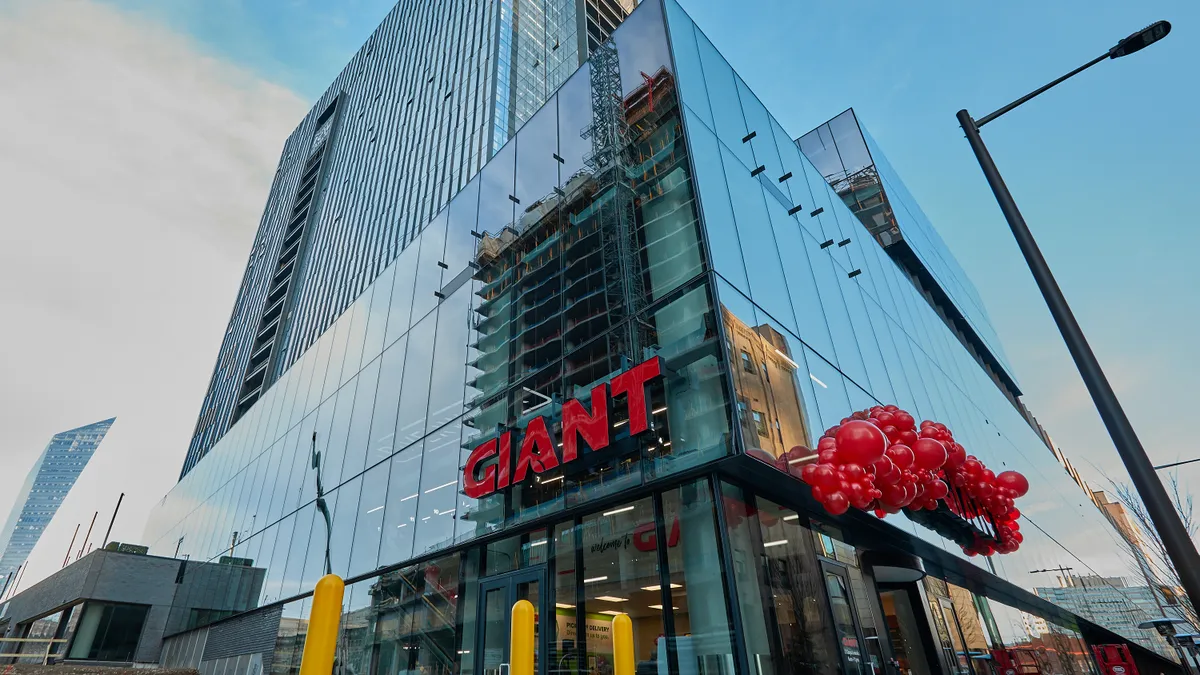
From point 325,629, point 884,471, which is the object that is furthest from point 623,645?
point 884,471

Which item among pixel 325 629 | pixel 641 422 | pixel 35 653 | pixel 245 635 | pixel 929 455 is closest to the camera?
pixel 325 629

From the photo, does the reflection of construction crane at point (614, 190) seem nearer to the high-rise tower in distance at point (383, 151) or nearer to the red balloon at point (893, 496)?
the red balloon at point (893, 496)

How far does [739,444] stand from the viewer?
8195mm

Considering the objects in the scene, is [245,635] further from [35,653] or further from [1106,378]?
[1106,378]

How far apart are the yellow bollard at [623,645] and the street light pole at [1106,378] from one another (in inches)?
123

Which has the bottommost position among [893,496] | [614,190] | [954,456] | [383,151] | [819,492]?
[819,492]

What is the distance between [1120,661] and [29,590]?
166 ft

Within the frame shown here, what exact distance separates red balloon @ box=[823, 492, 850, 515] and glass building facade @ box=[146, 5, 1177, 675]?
2.69 feet

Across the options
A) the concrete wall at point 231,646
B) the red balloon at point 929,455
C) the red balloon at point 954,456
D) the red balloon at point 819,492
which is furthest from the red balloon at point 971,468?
the concrete wall at point 231,646

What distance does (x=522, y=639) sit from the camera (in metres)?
2.53

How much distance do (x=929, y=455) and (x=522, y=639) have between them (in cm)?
954

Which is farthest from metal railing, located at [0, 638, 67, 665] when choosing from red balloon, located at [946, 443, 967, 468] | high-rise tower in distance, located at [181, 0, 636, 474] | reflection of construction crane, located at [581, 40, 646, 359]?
high-rise tower in distance, located at [181, 0, 636, 474]

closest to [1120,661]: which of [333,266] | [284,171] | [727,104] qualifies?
[727,104]

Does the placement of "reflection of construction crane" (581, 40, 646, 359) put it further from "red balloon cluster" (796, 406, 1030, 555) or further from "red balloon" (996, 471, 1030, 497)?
"red balloon" (996, 471, 1030, 497)
